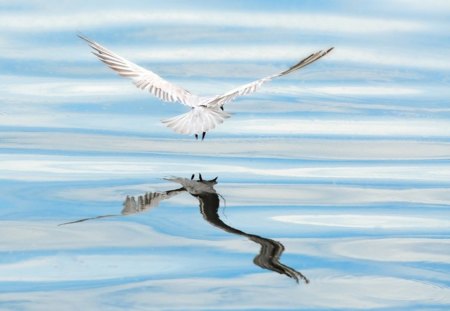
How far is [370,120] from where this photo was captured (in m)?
9.68

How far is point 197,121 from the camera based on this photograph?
8.02 metres

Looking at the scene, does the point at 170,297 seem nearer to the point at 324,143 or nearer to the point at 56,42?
the point at 324,143

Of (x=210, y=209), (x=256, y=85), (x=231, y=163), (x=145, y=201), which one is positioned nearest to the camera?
(x=210, y=209)

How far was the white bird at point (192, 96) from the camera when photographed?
26.1 ft

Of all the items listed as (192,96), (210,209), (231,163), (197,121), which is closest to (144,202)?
(210,209)

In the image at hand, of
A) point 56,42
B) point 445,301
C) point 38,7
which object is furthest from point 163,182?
point 38,7

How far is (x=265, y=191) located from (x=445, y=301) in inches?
73.0

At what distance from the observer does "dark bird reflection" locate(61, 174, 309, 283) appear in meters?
6.48

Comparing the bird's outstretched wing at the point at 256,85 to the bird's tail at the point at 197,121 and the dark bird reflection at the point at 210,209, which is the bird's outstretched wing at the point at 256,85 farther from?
the dark bird reflection at the point at 210,209

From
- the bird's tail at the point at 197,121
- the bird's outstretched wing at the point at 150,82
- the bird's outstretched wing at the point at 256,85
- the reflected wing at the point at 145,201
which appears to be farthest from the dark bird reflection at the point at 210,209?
the bird's outstretched wing at the point at 150,82

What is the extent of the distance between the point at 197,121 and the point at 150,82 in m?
1.03

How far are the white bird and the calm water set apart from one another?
11.2 inches

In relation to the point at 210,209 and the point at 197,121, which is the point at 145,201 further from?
the point at 197,121

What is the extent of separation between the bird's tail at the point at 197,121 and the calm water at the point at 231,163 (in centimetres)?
27
